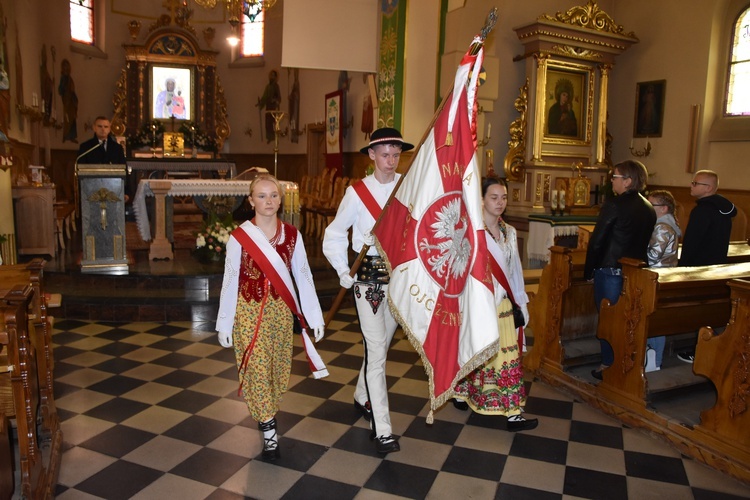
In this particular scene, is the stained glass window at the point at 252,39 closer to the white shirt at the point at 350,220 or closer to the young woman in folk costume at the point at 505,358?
the white shirt at the point at 350,220

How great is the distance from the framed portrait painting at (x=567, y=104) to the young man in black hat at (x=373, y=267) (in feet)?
23.6

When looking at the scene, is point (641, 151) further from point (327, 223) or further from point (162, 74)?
point (162, 74)

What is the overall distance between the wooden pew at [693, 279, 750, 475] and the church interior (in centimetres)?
1

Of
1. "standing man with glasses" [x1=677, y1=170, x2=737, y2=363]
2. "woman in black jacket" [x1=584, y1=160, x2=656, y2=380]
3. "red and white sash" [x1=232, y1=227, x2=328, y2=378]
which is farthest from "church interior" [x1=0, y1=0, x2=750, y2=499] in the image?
"red and white sash" [x1=232, y1=227, x2=328, y2=378]

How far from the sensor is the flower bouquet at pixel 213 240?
7473 mm

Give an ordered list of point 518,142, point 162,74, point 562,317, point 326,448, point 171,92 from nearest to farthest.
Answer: point 326,448, point 562,317, point 518,142, point 162,74, point 171,92

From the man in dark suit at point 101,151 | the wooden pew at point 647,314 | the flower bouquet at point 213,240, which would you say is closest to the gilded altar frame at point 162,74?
the man in dark suit at point 101,151

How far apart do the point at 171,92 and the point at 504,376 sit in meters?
14.2

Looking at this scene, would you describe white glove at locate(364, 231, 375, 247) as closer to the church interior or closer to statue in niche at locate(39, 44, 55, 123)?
the church interior

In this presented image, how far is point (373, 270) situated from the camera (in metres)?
3.41

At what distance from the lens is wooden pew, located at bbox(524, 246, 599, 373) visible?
467cm

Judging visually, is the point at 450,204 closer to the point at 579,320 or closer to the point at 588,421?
the point at 588,421

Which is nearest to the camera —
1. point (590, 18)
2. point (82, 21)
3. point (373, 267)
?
point (373, 267)

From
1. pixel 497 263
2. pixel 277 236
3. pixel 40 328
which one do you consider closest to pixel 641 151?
pixel 497 263
